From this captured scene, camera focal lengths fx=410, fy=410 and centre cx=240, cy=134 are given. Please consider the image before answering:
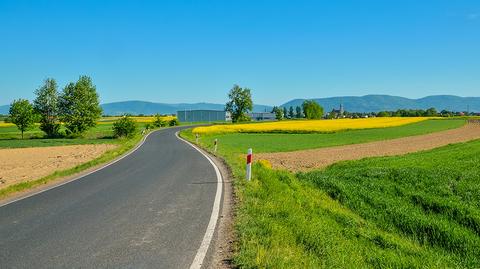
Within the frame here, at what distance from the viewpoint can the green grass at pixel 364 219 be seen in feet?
19.6

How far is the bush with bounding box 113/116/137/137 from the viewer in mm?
56594

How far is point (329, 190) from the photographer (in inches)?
535

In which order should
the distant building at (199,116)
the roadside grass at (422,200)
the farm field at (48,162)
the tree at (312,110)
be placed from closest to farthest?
the roadside grass at (422,200) < the farm field at (48,162) < the distant building at (199,116) < the tree at (312,110)

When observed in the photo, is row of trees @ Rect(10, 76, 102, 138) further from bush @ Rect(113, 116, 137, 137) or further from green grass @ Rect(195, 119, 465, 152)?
green grass @ Rect(195, 119, 465, 152)

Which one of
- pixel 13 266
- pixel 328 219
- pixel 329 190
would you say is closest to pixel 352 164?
pixel 329 190

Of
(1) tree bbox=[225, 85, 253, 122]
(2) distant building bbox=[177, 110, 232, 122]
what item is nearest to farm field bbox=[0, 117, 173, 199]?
(1) tree bbox=[225, 85, 253, 122]

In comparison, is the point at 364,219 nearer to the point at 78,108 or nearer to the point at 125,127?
the point at 125,127

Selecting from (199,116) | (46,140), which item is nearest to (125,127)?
(46,140)

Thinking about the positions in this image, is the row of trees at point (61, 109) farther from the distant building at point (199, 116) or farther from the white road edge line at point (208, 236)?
the distant building at point (199, 116)

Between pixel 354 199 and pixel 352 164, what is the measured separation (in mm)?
8649

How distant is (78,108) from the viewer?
65938 millimetres

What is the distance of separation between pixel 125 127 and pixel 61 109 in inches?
689

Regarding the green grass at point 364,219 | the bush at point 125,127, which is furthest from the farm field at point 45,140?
the green grass at point 364,219

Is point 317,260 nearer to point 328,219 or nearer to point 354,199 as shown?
point 328,219
